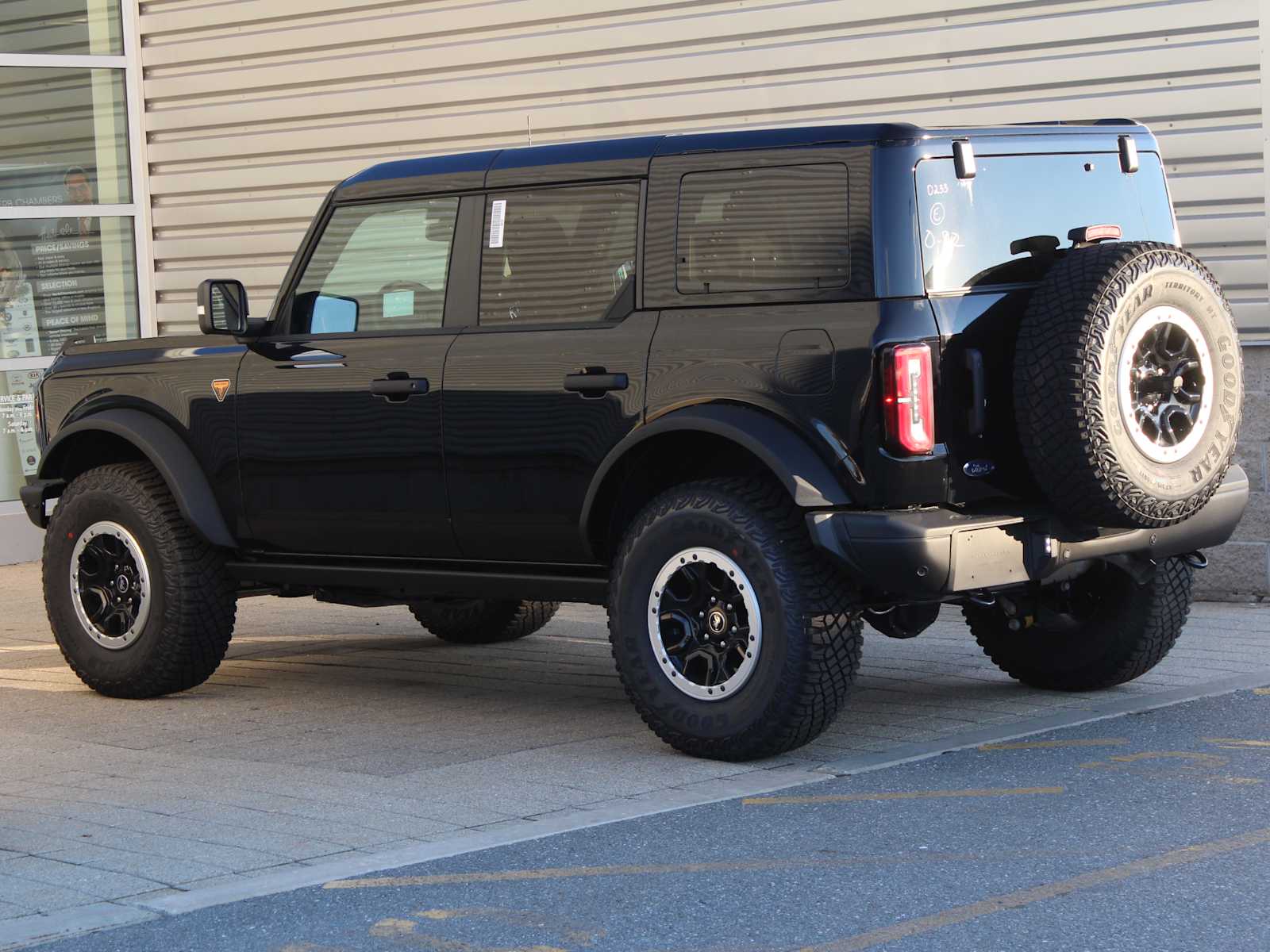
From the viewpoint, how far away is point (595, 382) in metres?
6.62

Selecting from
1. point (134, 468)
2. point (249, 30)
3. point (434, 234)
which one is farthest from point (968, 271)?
point (249, 30)

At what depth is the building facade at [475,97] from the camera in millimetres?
9766

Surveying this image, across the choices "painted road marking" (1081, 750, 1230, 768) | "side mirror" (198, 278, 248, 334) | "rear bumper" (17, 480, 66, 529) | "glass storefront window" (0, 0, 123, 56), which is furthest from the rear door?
"glass storefront window" (0, 0, 123, 56)

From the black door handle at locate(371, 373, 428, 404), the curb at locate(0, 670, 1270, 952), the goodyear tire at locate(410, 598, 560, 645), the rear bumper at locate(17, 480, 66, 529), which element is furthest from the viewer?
the goodyear tire at locate(410, 598, 560, 645)

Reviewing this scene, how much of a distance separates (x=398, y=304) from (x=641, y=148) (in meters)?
1.12

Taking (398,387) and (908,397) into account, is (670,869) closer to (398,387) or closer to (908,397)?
(908,397)

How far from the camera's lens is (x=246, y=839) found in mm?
5547

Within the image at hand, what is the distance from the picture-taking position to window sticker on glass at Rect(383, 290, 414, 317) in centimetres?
725

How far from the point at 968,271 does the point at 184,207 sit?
8.59m

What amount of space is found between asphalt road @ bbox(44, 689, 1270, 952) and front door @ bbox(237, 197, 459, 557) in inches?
78.1

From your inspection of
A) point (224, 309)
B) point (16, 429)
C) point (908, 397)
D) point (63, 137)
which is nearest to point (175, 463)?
point (224, 309)

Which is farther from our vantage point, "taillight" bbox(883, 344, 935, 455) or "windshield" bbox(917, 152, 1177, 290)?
"windshield" bbox(917, 152, 1177, 290)

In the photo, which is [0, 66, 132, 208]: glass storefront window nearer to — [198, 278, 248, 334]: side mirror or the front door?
[198, 278, 248, 334]: side mirror

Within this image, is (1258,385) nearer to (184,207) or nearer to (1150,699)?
(1150,699)
